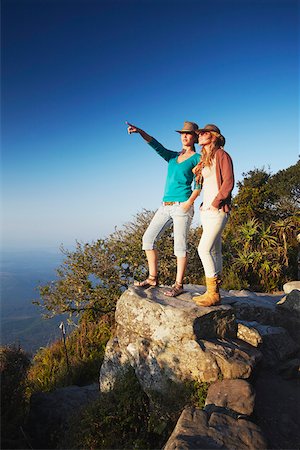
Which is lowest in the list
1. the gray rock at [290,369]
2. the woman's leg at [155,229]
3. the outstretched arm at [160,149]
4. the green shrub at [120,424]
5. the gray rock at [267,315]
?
the green shrub at [120,424]

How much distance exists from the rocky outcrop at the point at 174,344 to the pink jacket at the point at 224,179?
5.60 feet

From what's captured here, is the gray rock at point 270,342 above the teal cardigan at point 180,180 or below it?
below

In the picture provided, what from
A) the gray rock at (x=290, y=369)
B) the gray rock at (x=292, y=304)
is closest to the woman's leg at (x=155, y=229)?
the gray rock at (x=290, y=369)

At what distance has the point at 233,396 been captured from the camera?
12.0 feet

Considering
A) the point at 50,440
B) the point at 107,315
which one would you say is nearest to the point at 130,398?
the point at 50,440

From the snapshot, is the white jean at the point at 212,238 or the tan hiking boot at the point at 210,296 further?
the tan hiking boot at the point at 210,296

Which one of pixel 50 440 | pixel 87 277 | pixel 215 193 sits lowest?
pixel 50 440

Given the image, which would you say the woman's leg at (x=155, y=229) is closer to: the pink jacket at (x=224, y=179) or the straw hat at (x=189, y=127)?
the pink jacket at (x=224, y=179)

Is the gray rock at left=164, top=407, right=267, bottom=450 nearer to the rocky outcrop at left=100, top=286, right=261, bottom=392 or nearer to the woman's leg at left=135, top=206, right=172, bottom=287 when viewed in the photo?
the rocky outcrop at left=100, top=286, right=261, bottom=392

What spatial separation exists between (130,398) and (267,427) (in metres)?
2.01

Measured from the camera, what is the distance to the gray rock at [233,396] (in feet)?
11.5

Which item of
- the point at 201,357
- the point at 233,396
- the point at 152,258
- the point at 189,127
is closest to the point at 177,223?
the point at 152,258

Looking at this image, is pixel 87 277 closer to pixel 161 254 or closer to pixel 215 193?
pixel 161 254

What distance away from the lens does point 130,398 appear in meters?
4.57
